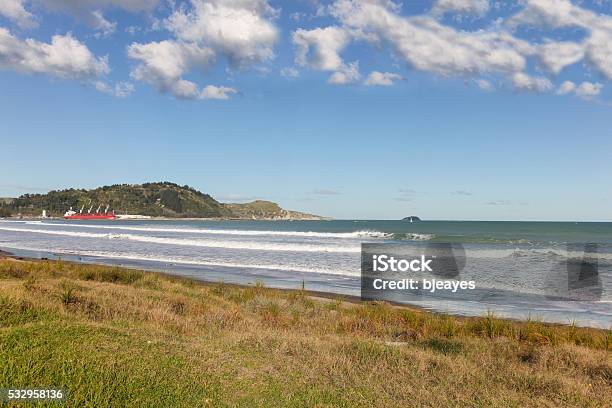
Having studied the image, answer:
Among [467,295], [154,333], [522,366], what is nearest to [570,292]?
[467,295]

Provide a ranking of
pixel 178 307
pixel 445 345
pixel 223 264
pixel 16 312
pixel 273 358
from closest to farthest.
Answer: pixel 273 358, pixel 16 312, pixel 445 345, pixel 178 307, pixel 223 264

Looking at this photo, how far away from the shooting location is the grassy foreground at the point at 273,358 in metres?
5.94

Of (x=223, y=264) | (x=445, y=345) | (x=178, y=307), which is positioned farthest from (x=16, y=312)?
(x=223, y=264)

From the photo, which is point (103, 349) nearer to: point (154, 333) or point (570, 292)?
point (154, 333)

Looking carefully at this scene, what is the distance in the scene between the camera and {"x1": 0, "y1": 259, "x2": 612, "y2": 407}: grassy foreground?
594cm

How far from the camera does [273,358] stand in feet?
25.7

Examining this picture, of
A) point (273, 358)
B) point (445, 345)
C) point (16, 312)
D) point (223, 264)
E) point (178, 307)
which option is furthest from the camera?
point (223, 264)

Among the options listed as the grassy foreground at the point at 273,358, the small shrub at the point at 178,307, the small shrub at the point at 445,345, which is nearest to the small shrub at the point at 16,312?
the grassy foreground at the point at 273,358

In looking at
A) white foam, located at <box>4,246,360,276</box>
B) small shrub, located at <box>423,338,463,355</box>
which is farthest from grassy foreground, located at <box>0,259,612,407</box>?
white foam, located at <box>4,246,360,276</box>

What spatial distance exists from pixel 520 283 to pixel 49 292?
20525mm

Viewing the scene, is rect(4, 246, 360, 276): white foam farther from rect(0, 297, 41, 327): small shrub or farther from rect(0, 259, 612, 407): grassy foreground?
rect(0, 297, 41, 327): small shrub

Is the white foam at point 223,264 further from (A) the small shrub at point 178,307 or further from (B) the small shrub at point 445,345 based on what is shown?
(B) the small shrub at point 445,345

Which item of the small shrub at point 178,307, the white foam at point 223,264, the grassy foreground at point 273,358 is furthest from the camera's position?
the white foam at point 223,264

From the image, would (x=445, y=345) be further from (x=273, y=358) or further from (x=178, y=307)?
(x=178, y=307)
